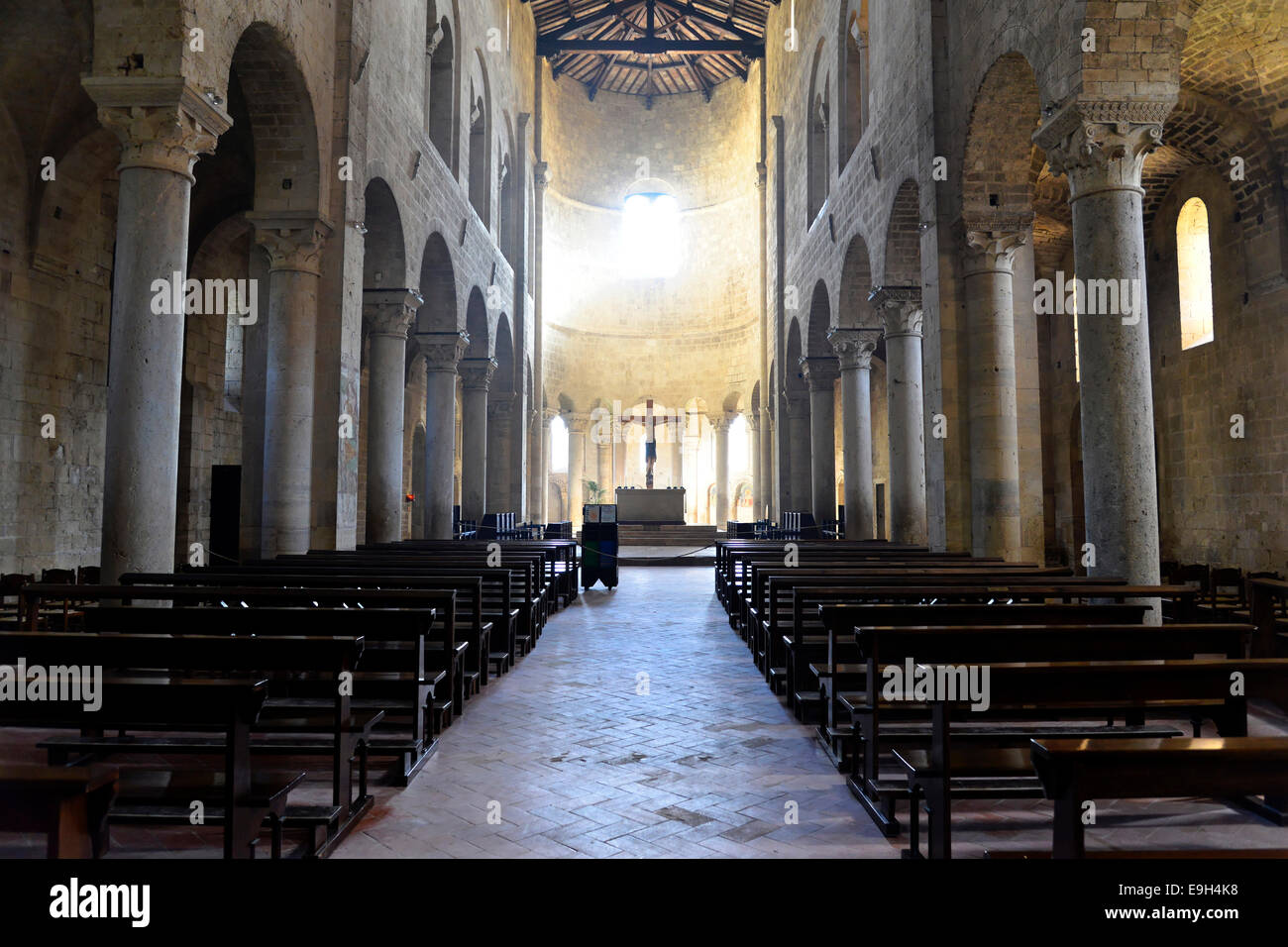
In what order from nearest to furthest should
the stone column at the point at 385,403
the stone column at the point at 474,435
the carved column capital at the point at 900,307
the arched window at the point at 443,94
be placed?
1. the carved column capital at the point at 900,307
2. the stone column at the point at 385,403
3. the arched window at the point at 443,94
4. the stone column at the point at 474,435

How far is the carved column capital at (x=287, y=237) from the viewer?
9781 millimetres

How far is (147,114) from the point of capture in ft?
21.8

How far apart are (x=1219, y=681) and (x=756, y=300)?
82.6 feet

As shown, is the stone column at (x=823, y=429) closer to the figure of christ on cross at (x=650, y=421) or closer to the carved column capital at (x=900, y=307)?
the carved column capital at (x=900, y=307)

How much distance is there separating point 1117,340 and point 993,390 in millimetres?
2883

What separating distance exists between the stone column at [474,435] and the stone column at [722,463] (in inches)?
412

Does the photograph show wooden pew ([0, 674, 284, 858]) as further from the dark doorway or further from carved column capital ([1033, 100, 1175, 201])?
the dark doorway

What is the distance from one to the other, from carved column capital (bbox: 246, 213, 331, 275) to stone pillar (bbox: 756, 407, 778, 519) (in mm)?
16523

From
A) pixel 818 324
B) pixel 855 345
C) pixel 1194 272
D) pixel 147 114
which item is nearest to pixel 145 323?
pixel 147 114

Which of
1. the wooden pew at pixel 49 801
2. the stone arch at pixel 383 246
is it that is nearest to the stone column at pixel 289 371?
the stone arch at pixel 383 246

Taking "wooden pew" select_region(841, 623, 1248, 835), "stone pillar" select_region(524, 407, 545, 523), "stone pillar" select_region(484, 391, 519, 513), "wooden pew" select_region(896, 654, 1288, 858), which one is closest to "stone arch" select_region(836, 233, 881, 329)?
"stone pillar" select_region(484, 391, 519, 513)

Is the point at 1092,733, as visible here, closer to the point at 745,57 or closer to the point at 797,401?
the point at 797,401

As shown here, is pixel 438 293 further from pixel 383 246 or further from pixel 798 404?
pixel 798 404
